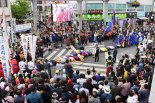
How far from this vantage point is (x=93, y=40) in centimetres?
3022

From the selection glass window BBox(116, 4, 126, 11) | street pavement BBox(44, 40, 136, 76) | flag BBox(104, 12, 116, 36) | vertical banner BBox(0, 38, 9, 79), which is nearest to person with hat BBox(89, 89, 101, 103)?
vertical banner BBox(0, 38, 9, 79)

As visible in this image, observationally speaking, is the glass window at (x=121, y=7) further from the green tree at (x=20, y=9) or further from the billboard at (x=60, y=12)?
the billboard at (x=60, y=12)

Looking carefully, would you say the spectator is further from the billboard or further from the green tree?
the green tree

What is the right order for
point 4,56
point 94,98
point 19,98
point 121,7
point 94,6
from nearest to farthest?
point 94,98, point 19,98, point 4,56, point 121,7, point 94,6

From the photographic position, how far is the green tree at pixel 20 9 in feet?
180

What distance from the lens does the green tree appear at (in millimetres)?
54906

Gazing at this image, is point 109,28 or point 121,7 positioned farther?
point 121,7

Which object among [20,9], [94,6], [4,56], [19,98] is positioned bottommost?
[19,98]

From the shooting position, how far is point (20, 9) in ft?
182

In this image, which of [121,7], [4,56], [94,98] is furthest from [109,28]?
[121,7]

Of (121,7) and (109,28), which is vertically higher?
(121,7)

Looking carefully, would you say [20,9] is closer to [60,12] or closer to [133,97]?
[60,12]

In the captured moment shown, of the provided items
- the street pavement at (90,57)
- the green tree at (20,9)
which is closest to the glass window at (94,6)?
the green tree at (20,9)

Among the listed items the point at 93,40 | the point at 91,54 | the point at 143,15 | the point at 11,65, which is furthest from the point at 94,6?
the point at 11,65
